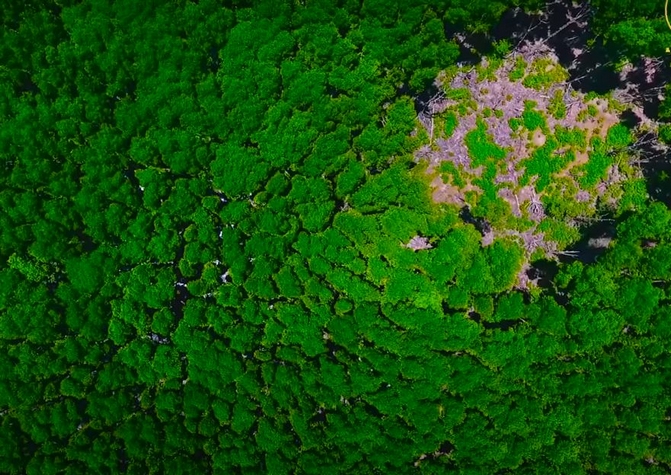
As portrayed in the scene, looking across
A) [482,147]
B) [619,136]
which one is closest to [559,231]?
[619,136]

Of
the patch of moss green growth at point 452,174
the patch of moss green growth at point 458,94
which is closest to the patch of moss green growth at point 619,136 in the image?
the patch of moss green growth at point 458,94

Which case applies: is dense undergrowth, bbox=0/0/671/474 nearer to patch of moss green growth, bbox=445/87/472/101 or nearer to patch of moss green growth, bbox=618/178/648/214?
patch of moss green growth, bbox=618/178/648/214

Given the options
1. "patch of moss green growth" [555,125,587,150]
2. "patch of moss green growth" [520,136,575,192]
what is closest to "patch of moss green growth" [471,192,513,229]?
"patch of moss green growth" [520,136,575,192]

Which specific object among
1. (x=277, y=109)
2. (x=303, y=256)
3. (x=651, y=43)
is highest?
(x=651, y=43)

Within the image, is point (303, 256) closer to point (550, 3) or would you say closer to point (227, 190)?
point (227, 190)

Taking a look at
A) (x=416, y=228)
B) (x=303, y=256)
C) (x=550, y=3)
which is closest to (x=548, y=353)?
(x=416, y=228)

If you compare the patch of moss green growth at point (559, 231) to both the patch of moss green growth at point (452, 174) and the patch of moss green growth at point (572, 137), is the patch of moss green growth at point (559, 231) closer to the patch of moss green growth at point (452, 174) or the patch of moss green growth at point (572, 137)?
the patch of moss green growth at point (572, 137)

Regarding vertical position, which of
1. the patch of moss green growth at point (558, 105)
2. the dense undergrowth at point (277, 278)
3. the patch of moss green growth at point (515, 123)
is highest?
the patch of moss green growth at point (558, 105)

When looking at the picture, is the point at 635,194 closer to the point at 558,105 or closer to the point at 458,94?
the point at 558,105
